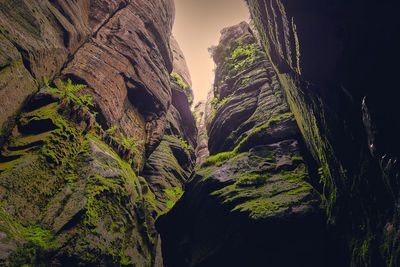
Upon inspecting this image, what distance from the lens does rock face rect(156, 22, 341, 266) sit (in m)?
5.91

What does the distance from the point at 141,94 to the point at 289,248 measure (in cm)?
1101

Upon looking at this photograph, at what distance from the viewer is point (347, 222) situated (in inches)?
205

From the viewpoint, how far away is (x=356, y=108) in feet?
13.6

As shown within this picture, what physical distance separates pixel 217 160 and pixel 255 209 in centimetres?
440

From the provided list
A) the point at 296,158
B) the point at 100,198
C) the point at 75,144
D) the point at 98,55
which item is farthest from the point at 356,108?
the point at 98,55

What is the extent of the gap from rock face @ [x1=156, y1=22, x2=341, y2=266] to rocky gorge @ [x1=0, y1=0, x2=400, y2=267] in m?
0.04

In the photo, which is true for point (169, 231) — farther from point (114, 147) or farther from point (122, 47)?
point (122, 47)

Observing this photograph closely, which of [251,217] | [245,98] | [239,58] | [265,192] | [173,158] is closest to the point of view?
[251,217]

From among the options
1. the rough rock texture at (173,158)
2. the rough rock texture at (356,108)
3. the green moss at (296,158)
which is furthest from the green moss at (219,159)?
the rough rock texture at (356,108)

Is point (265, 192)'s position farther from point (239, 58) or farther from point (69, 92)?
point (239, 58)

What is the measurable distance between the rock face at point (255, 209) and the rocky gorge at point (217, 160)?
4 centimetres

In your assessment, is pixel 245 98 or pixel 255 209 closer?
pixel 255 209

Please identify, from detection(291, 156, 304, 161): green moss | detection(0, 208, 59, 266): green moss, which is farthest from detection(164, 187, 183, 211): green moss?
detection(0, 208, 59, 266): green moss

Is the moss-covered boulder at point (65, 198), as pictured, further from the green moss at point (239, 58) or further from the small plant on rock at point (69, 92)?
the green moss at point (239, 58)
